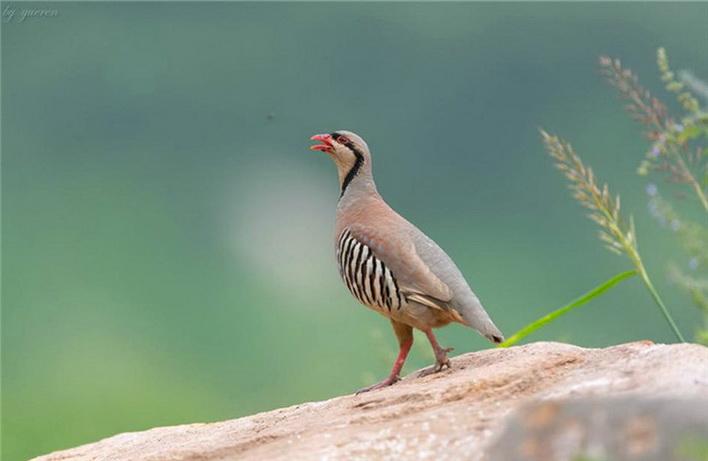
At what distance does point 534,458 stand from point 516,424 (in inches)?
4.1

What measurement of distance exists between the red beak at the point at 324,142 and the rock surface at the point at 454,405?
6.05 ft

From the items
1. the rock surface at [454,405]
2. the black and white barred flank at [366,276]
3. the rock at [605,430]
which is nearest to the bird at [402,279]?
the black and white barred flank at [366,276]

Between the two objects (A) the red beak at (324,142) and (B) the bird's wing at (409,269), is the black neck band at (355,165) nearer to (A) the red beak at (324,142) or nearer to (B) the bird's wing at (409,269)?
(A) the red beak at (324,142)

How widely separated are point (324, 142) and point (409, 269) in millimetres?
1261

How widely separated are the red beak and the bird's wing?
860mm

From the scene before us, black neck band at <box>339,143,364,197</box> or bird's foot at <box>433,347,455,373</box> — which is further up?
black neck band at <box>339,143,364,197</box>

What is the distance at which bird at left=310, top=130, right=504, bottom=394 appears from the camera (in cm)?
614

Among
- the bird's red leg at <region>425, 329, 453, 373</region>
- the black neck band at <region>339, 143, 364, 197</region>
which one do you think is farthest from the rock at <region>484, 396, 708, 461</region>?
the black neck band at <region>339, 143, 364, 197</region>

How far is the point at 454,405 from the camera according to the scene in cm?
459

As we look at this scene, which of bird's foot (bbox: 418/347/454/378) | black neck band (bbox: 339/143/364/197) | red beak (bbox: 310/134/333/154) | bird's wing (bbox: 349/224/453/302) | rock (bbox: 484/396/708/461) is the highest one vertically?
red beak (bbox: 310/134/333/154)

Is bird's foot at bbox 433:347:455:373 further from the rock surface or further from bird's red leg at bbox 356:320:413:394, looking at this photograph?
bird's red leg at bbox 356:320:413:394

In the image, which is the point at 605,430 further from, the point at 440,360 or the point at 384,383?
the point at 384,383

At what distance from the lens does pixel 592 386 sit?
4312mm

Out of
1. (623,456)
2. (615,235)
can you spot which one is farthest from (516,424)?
(615,235)
